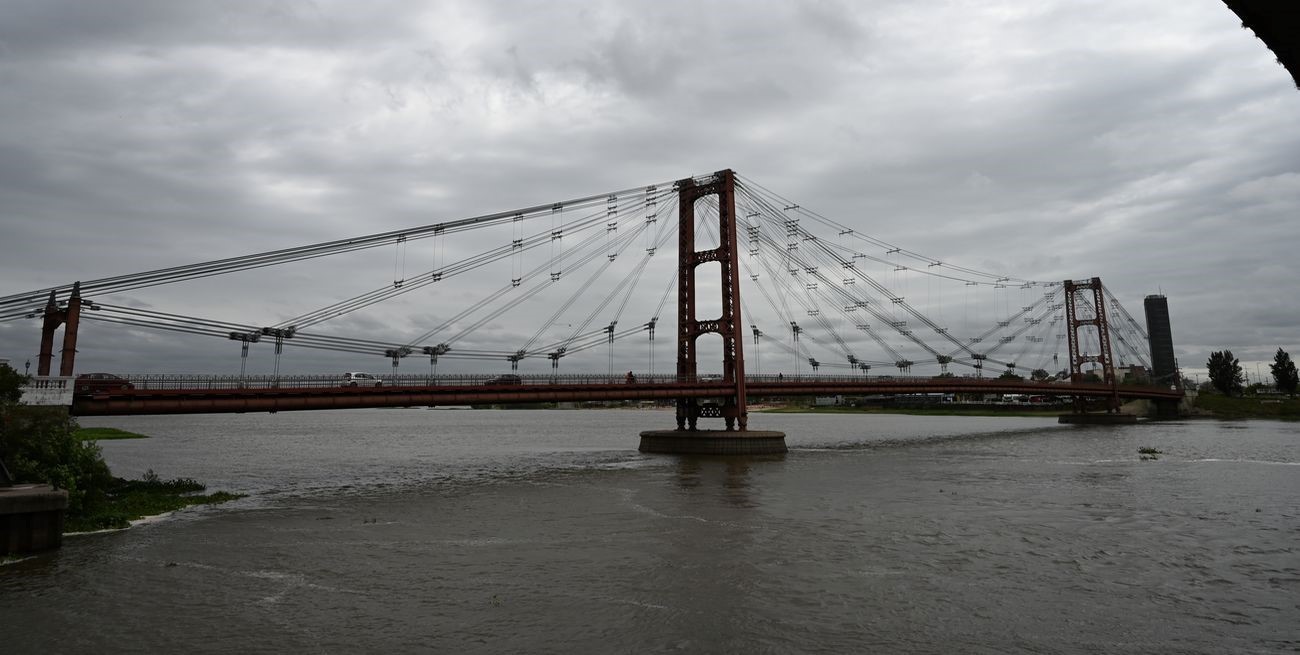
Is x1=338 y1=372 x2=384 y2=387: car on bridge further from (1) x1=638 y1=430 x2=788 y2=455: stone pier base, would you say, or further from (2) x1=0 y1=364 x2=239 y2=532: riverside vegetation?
(1) x1=638 y1=430 x2=788 y2=455: stone pier base

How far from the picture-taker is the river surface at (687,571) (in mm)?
15297

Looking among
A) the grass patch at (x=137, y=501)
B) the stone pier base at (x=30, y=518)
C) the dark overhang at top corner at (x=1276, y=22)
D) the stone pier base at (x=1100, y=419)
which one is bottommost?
the stone pier base at (x=1100, y=419)

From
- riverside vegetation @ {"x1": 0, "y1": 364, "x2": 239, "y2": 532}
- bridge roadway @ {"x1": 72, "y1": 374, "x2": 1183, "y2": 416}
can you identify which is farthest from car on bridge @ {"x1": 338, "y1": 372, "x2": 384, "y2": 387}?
riverside vegetation @ {"x1": 0, "y1": 364, "x2": 239, "y2": 532}

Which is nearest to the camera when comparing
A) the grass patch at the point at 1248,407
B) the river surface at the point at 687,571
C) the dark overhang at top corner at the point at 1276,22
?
the dark overhang at top corner at the point at 1276,22

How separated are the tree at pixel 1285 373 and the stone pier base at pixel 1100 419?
66.1 m

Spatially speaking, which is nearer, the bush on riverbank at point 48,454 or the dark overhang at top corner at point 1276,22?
the dark overhang at top corner at point 1276,22

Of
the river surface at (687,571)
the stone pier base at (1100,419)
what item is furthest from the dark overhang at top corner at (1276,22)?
the stone pier base at (1100,419)

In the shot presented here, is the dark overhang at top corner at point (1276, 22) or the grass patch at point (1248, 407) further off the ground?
the dark overhang at top corner at point (1276, 22)

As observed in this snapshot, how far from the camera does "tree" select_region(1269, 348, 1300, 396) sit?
164000 mm

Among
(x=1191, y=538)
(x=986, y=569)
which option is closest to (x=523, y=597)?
(x=986, y=569)

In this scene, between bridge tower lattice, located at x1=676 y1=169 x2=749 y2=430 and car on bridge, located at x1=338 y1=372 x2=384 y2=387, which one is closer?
car on bridge, located at x1=338 y1=372 x2=384 y2=387

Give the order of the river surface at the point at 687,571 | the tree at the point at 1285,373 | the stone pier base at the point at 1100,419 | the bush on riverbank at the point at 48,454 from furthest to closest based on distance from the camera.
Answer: the tree at the point at 1285,373 → the stone pier base at the point at 1100,419 → the bush on riverbank at the point at 48,454 → the river surface at the point at 687,571

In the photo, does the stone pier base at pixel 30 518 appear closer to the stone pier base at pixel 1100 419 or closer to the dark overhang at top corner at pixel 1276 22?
the dark overhang at top corner at pixel 1276 22

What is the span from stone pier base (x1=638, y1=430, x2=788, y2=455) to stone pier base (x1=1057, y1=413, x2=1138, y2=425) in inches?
3578
